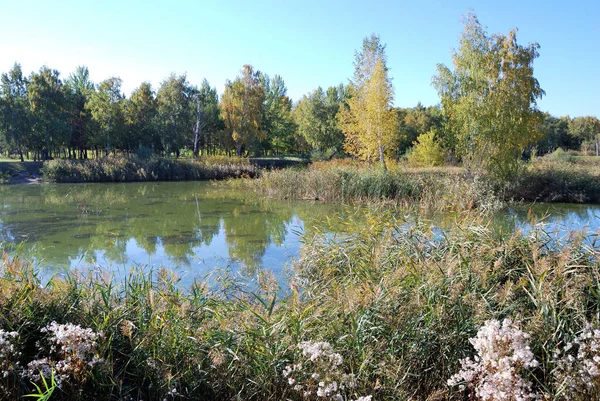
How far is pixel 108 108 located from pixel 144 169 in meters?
6.96

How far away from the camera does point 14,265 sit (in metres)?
3.39

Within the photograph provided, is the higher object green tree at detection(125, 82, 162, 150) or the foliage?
green tree at detection(125, 82, 162, 150)

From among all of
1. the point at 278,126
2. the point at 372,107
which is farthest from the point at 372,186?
the point at 278,126

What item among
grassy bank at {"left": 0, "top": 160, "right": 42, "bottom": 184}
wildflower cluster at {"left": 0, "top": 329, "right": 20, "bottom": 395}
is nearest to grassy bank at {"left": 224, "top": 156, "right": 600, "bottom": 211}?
wildflower cluster at {"left": 0, "top": 329, "right": 20, "bottom": 395}

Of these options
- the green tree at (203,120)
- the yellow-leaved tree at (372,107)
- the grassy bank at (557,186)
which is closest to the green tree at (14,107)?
the green tree at (203,120)

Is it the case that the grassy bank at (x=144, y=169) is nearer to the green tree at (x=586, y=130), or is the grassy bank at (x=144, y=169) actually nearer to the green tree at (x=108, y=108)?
the green tree at (x=108, y=108)

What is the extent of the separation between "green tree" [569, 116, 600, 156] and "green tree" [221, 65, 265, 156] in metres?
Answer: 32.1

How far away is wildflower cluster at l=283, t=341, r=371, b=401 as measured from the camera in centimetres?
245

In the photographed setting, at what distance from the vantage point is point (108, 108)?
29.7 meters

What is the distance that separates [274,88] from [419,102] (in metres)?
19.3

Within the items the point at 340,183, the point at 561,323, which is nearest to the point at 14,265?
the point at 561,323

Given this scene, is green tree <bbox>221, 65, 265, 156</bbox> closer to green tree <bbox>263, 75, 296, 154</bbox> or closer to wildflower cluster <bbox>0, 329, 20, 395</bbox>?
green tree <bbox>263, 75, 296, 154</bbox>

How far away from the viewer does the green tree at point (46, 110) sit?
86.7 feet

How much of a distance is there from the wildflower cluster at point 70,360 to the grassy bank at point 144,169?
21.1 meters
